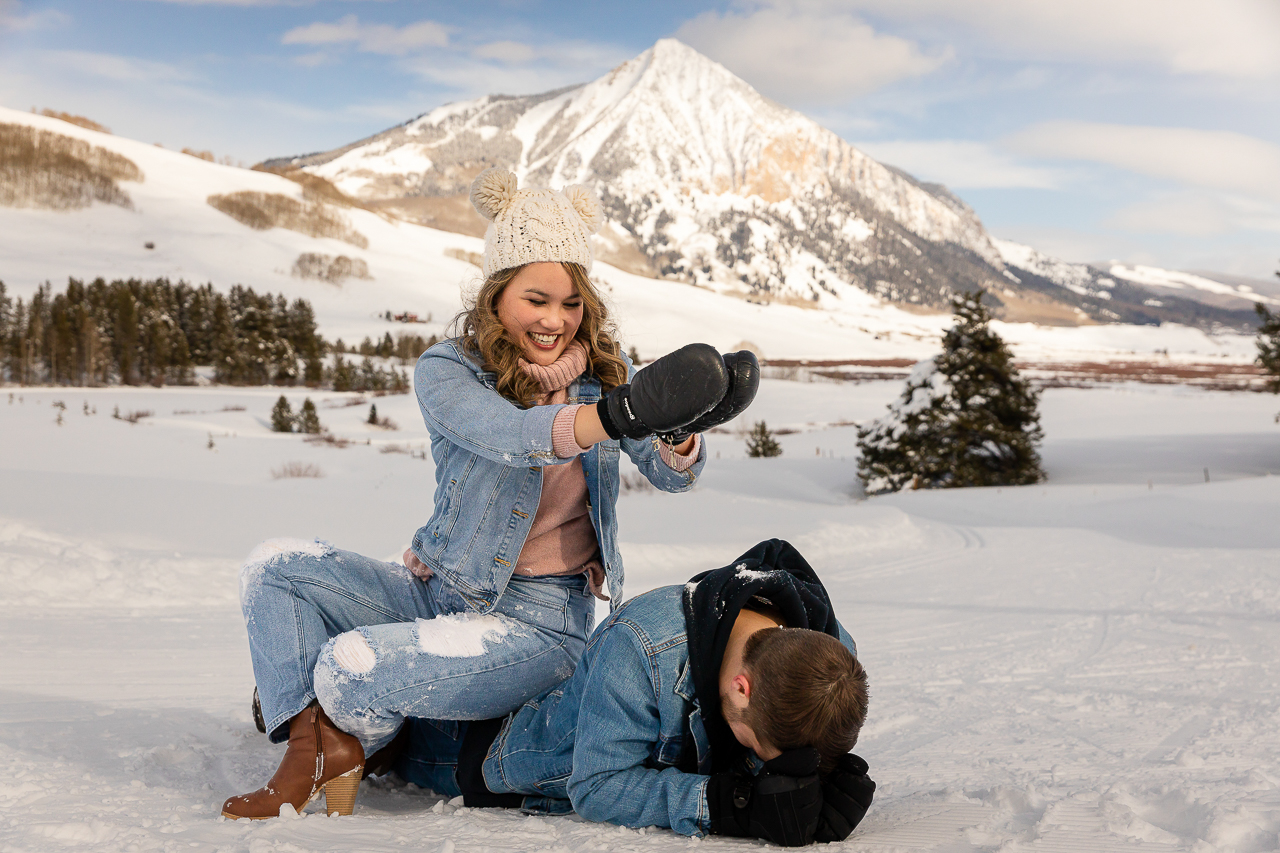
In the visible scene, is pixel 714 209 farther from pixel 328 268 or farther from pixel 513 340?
pixel 513 340

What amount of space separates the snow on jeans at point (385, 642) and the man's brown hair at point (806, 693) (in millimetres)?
808

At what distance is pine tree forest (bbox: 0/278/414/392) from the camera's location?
2877cm

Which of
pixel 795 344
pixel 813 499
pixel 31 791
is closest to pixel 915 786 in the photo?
pixel 31 791

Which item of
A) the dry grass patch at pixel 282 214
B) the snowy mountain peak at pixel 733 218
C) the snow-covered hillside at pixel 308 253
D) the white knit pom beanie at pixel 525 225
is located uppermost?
the snowy mountain peak at pixel 733 218

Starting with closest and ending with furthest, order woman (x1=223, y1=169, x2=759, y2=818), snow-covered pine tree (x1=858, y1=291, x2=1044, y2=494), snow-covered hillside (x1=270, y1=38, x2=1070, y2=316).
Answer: woman (x1=223, y1=169, x2=759, y2=818) → snow-covered pine tree (x1=858, y1=291, x2=1044, y2=494) → snow-covered hillside (x1=270, y1=38, x2=1070, y2=316)

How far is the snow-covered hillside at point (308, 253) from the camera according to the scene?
4962 centimetres

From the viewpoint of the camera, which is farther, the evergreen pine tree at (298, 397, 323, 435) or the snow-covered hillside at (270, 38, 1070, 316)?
the snow-covered hillside at (270, 38, 1070, 316)

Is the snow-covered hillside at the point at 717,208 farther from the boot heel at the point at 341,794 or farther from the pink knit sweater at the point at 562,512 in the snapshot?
the boot heel at the point at 341,794

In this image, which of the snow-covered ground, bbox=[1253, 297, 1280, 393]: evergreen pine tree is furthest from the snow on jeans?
bbox=[1253, 297, 1280, 393]: evergreen pine tree

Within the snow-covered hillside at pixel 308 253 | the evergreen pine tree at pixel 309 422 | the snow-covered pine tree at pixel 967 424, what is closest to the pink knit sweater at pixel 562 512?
the snow-covered pine tree at pixel 967 424

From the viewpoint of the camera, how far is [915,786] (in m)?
2.46

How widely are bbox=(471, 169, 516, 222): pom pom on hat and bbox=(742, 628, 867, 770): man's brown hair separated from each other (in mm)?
1599

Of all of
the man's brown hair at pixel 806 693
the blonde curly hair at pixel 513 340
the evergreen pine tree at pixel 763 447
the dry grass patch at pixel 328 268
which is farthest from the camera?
the dry grass patch at pixel 328 268

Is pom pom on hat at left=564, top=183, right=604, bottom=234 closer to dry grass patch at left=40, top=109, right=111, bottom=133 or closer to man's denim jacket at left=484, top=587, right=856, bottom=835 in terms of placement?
man's denim jacket at left=484, top=587, right=856, bottom=835
